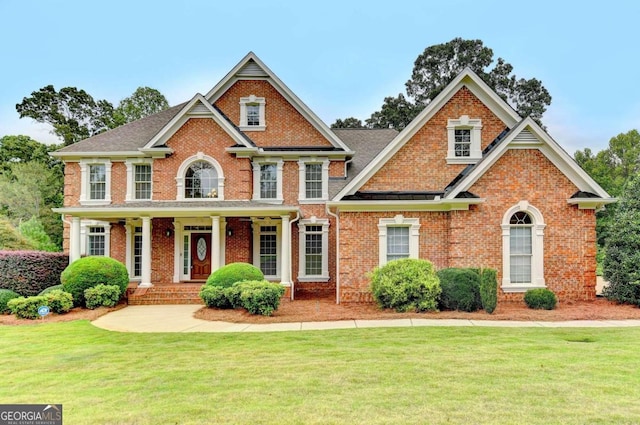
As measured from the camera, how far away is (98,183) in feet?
63.7

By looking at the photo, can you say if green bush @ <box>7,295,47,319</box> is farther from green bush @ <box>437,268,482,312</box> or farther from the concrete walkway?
green bush @ <box>437,268,482,312</box>

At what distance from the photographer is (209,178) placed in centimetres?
1828

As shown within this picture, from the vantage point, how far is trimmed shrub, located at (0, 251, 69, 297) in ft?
50.8

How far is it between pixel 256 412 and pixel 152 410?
128 centimetres

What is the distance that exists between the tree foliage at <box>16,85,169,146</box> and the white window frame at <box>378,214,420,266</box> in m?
36.2

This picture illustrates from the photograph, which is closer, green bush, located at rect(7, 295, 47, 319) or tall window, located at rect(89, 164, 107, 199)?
green bush, located at rect(7, 295, 47, 319)

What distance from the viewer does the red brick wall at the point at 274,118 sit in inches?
762

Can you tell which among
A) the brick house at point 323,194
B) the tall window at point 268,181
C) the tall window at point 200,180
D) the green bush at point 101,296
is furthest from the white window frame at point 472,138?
the green bush at point 101,296

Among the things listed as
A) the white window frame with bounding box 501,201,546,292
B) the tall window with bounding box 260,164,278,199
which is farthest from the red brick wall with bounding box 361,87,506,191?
the tall window with bounding box 260,164,278,199

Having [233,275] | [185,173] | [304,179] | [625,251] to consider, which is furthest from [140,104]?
[625,251]

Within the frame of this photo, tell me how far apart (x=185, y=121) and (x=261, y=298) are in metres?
9.18

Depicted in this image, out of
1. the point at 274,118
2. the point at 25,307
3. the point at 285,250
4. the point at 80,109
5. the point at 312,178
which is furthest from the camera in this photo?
the point at 80,109

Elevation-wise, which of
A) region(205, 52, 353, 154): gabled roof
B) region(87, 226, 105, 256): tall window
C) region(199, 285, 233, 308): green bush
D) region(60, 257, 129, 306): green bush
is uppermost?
region(205, 52, 353, 154): gabled roof

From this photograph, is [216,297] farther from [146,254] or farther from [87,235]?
[87,235]
